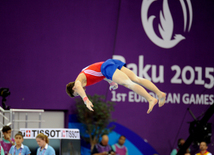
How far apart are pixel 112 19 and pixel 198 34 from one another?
3.43 m

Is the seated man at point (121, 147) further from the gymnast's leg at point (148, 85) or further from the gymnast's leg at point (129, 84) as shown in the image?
the gymnast's leg at point (129, 84)

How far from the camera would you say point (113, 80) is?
5.06 metres

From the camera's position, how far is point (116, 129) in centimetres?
1024

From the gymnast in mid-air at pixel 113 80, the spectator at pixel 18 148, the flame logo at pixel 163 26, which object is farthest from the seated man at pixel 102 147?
the flame logo at pixel 163 26

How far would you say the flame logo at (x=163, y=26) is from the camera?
1100 cm

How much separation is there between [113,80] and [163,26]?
6762mm

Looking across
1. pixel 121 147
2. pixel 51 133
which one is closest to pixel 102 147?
pixel 121 147

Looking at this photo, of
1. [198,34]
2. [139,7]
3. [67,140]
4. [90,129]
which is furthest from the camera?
[198,34]

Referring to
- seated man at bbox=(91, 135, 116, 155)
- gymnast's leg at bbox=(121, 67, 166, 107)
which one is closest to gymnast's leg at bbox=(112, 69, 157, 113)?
gymnast's leg at bbox=(121, 67, 166, 107)

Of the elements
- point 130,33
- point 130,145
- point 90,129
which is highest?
point 130,33

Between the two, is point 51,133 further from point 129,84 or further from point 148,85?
point 148,85

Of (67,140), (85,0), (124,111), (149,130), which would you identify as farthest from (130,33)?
(67,140)

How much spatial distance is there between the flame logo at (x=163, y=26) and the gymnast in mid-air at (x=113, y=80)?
588 centimetres

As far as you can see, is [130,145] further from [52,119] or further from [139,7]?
[139,7]
